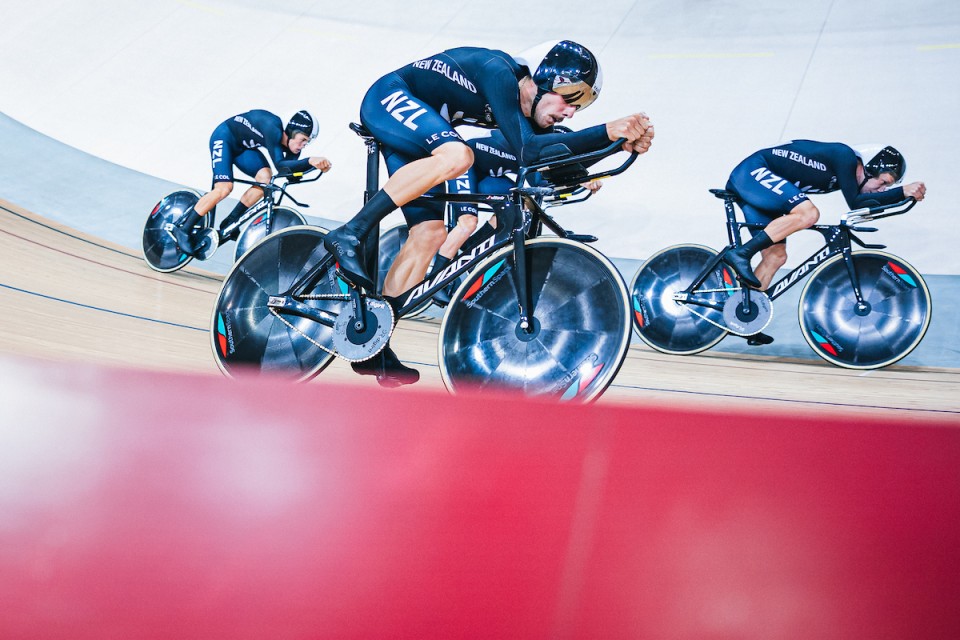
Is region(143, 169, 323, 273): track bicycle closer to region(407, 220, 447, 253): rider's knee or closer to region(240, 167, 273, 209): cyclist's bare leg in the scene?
region(240, 167, 273, 209): cyclist's bare leg

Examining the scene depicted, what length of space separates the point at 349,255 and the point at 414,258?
231 millimetres

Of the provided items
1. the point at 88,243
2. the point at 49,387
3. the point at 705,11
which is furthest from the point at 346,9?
the point at 49,387

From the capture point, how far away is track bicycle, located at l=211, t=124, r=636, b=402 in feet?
A: 4.61

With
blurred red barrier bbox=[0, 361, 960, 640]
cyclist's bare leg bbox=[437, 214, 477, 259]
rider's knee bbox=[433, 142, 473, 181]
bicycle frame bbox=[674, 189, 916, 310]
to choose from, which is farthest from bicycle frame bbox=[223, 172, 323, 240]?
blurred red barrier bbox=[0, 361, 960, 640]

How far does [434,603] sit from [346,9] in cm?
655

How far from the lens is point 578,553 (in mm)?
A: 458

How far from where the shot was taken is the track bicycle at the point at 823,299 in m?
2.79

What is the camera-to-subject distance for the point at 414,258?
168cm

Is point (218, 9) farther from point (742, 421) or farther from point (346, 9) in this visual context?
point (742, 421)

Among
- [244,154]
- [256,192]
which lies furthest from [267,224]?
[244,154]

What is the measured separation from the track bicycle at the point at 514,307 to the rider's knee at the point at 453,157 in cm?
7

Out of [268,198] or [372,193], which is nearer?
[372,193]

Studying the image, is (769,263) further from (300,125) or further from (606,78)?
(606,78)

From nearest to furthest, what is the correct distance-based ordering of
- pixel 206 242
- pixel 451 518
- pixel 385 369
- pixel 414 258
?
pixel 451 518
pixel 385 369
pixel 414 258
pixel 206 242
